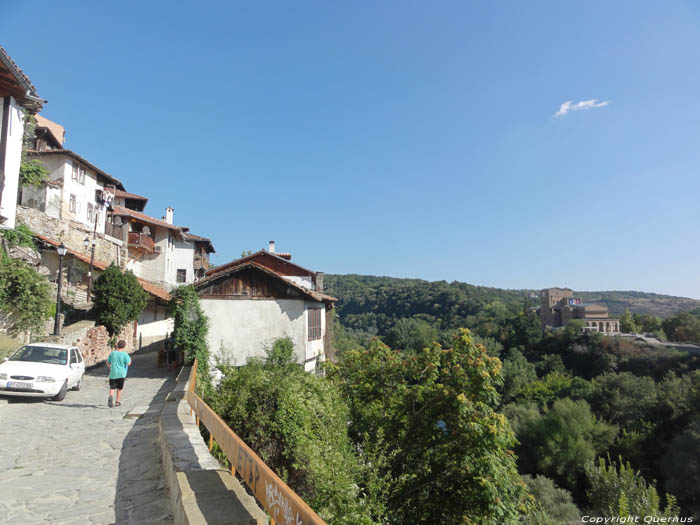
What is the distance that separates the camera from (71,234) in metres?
27.0

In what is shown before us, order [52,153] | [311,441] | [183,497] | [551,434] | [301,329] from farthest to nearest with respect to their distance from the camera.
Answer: [551,434] → [52,153] → [301,329] → [311,441] → [183,497]

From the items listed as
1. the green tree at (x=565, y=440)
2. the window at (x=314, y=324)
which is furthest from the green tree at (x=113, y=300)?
the green tree at (x=565, y=440)

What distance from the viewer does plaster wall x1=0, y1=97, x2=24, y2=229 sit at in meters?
13.3

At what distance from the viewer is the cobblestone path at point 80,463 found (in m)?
4.51

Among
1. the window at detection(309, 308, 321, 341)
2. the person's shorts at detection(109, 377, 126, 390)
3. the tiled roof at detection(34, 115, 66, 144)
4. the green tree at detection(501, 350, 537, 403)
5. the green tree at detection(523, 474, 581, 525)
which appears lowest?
the green tree at detection(523, 474, 581, 525)

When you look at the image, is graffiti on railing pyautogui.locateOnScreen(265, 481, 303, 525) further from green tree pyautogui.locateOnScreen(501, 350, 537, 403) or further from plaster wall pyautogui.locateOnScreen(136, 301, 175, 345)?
green tree pyautogui.locateOnScreen(501, 350, 537, 403)

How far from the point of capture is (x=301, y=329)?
19.1m

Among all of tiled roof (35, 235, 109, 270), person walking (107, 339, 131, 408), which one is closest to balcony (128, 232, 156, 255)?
tiled roof (35, 235, 109, 270)

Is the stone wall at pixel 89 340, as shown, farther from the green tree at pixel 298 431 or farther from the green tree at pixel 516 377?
the green tree at pixel 516 377

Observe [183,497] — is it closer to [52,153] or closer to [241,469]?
[241,469]

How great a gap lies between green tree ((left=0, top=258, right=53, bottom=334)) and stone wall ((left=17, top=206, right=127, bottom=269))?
6.53 metres

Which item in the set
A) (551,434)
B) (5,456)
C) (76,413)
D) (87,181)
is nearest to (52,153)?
(87,181)

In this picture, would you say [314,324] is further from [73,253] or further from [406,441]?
[73,253]

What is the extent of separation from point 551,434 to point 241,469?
49718mm
